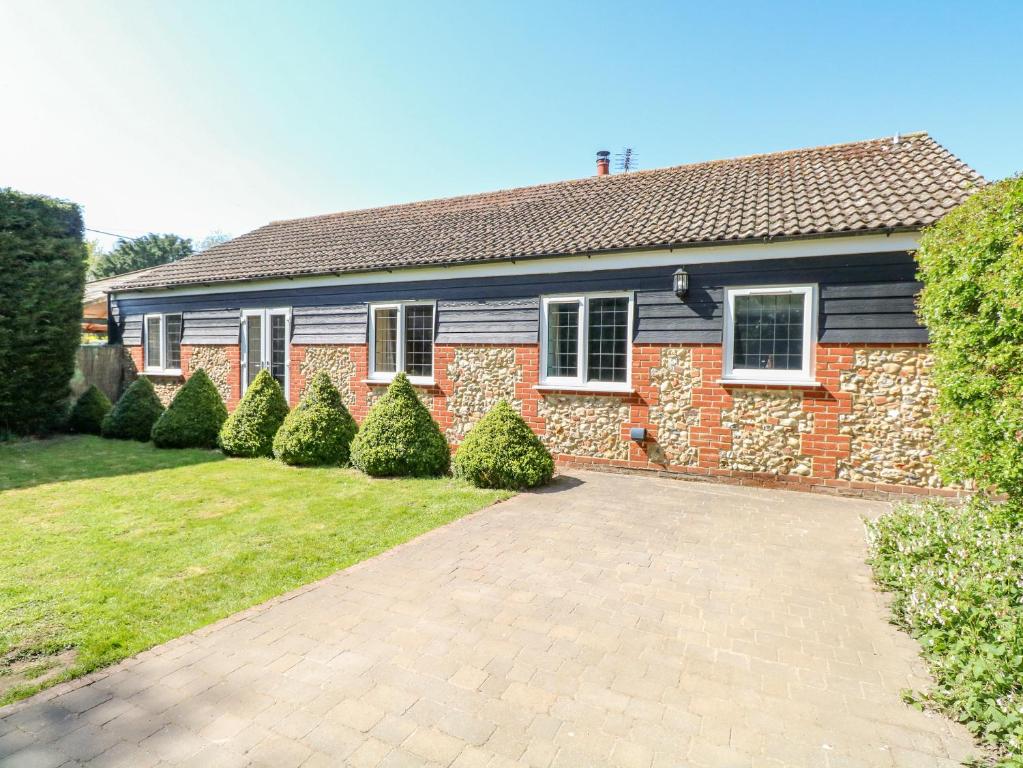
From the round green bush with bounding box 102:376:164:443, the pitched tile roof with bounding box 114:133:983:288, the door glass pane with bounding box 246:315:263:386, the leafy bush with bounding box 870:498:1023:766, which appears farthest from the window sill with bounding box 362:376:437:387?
the leafy bush with bounding box 870:498:1023:766

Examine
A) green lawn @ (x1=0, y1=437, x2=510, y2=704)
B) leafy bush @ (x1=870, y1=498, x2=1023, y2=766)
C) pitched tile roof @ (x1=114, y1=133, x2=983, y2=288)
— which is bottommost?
green lawn @ (x1=0, y1=437, x2=510, y2=704)

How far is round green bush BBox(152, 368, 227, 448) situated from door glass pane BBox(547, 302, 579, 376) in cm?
732

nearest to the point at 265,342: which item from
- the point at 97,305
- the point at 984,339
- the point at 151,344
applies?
the point at 151,344

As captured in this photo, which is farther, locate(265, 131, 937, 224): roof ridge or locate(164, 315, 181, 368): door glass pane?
locate(164, 315, 181, 368): door glass pane

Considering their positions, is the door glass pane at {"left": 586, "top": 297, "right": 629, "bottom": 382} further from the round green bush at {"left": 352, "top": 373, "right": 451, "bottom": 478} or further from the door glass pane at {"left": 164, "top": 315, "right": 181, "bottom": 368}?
the door glass pane at {"left": 164, "top": 315, "right": 181, "bottom": 368}

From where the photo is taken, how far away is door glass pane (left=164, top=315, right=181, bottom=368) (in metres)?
14.4

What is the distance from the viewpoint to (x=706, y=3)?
950 centimetres

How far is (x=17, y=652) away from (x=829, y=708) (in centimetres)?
465

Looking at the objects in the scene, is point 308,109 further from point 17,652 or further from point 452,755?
point 452,755

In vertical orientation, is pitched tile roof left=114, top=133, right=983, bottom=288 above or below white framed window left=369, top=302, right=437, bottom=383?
above

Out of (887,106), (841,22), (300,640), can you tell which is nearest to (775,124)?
(887,106)

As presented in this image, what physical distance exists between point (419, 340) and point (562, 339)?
3272mm

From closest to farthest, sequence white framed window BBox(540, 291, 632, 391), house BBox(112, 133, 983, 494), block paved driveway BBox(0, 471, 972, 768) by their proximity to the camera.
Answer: block paved driveway BBox(0, 471, 972, 768) < house BBox(112, 133, 983, 494) < white framed window BBox(540, 291, 632, 391)

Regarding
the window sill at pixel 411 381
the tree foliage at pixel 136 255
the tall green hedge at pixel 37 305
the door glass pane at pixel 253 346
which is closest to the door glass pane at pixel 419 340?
the window sill at pixel 411 381
